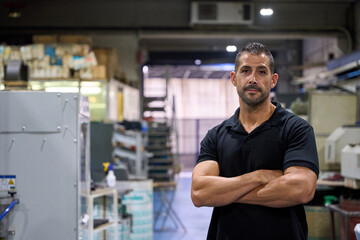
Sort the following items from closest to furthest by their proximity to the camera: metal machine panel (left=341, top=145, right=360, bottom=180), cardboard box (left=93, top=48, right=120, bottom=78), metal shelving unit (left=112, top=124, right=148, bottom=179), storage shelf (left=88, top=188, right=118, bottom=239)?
storage shelf (left=88, top=188, right=118, bottom=239), metal machine panel (left=341, top=145, right=360, bottom=180), metal shelving unit (left=112, top=124, right=148, bottom=179), cardboard box (left=93, top=48, right=120, bottom=78)

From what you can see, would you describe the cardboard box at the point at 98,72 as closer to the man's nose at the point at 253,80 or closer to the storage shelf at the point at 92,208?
the storage shelf at the point at 92,208

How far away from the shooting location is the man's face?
1.98 m

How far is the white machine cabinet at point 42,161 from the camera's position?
3.30 metres

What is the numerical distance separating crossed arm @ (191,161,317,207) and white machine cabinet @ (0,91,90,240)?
1601 mm

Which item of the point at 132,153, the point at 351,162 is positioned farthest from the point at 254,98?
the point at 132,153

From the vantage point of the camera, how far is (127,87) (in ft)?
38.0

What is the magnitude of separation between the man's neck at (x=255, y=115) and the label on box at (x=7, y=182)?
6.38 feet

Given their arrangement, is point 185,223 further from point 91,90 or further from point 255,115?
point 255,115

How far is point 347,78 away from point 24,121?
23.8 ft

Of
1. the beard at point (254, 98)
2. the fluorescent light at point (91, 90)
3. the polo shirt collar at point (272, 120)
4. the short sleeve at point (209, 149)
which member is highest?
the fluorescent light at point (91, 90)

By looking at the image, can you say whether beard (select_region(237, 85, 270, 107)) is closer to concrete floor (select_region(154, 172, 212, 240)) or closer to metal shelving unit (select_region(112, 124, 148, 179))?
concrete floor (select_region(154, 172, 212, 240))

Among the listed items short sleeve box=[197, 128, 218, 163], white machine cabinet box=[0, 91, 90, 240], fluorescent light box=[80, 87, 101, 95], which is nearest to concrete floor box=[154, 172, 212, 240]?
fluorescent light box=[80, 87, 101, 95]

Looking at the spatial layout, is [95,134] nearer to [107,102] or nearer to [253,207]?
[107,102]

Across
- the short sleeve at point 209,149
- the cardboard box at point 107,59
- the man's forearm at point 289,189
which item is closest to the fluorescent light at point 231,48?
the cardboard box at point 107,59
